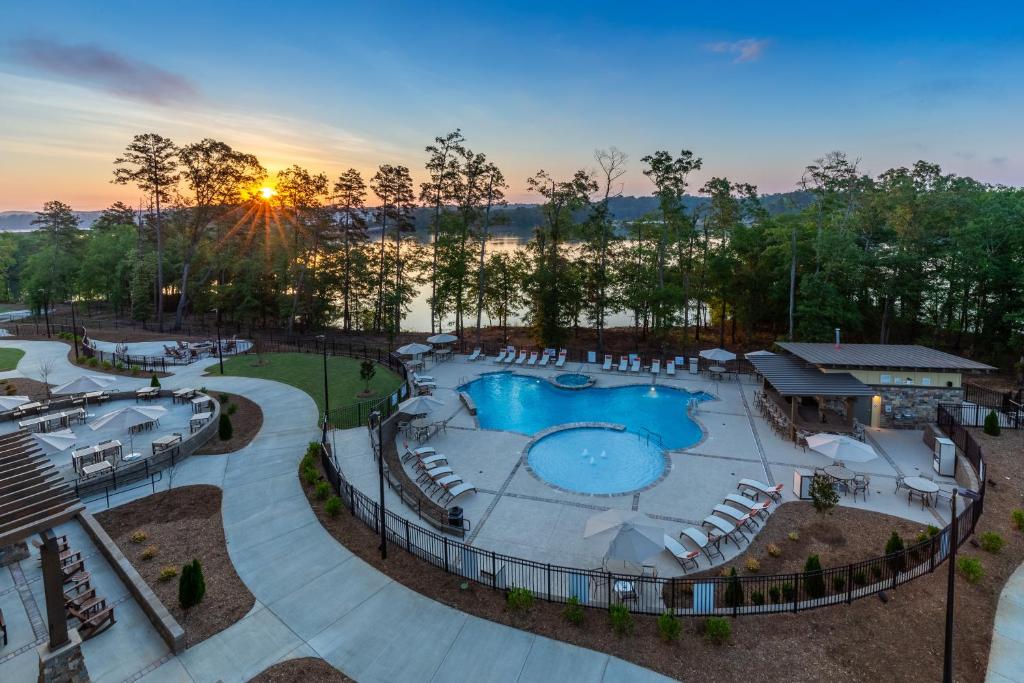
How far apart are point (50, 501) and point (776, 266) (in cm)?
3577

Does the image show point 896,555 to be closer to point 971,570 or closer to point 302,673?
point 971,570

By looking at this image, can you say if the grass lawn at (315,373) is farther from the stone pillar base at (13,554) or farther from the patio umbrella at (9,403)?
the stone pillar base at (13,554)

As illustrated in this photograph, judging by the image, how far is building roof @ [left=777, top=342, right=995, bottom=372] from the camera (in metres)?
17.8

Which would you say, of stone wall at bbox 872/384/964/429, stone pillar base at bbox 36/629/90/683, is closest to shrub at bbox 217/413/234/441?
stone pillar base at bbox 36/629/90/683

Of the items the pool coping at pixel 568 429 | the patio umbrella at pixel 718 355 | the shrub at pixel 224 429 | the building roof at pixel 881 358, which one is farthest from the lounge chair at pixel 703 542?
the patio umbrella at pixel 718 355

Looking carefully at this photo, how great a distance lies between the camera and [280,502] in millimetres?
12867

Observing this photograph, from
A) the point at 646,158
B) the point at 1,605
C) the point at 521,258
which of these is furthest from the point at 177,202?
the point at 1,605

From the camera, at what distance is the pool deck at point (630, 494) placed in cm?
1177

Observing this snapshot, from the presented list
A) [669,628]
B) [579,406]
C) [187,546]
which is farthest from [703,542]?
[579,406]

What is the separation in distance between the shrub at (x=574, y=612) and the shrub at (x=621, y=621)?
548 mm

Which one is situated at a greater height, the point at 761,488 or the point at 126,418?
the point at 126,418

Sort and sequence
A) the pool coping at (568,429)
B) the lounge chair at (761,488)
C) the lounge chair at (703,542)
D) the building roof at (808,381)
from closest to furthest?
the lounge chair at (703,542), the lounge chair at (761,488), the pool coping at (568,429), the building roof at (808,381)

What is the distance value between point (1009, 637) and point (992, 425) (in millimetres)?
11683

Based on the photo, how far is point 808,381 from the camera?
18.5m
